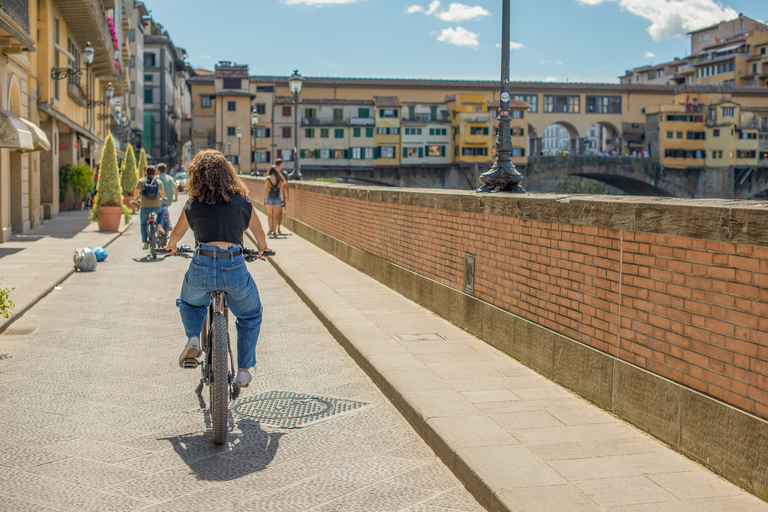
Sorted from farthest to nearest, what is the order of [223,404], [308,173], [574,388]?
[308,173] < [574,388] < [223,404]

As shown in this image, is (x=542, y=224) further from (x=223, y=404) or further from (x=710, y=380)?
(x=223, y=404)

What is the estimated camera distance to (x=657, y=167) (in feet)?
308

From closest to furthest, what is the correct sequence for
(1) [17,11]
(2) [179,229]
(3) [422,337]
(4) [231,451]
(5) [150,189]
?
(4) [231,451] < (2) [179,229] < (3) [422,337] < (5) [150,189] < (1) [17,11]

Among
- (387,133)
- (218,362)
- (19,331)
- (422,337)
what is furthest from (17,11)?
(387,133)

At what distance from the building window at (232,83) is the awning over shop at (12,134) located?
74934mm

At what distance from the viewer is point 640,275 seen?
17.1 feet

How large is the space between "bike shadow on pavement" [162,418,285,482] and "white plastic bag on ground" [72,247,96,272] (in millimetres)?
10292

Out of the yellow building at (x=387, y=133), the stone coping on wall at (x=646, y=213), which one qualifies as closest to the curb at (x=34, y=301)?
the stone coping on wall at (x=646, y=213)

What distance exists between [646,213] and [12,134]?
16757 mm

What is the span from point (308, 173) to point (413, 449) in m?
85.9

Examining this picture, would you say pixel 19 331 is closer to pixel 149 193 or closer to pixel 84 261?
pixel 84 261

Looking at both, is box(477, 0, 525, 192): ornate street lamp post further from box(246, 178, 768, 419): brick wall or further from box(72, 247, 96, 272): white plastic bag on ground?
box(72, 247, 96, 272): white plastic bag on ground

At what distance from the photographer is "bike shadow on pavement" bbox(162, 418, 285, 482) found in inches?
187

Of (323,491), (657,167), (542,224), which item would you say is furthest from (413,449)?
(657,167)
